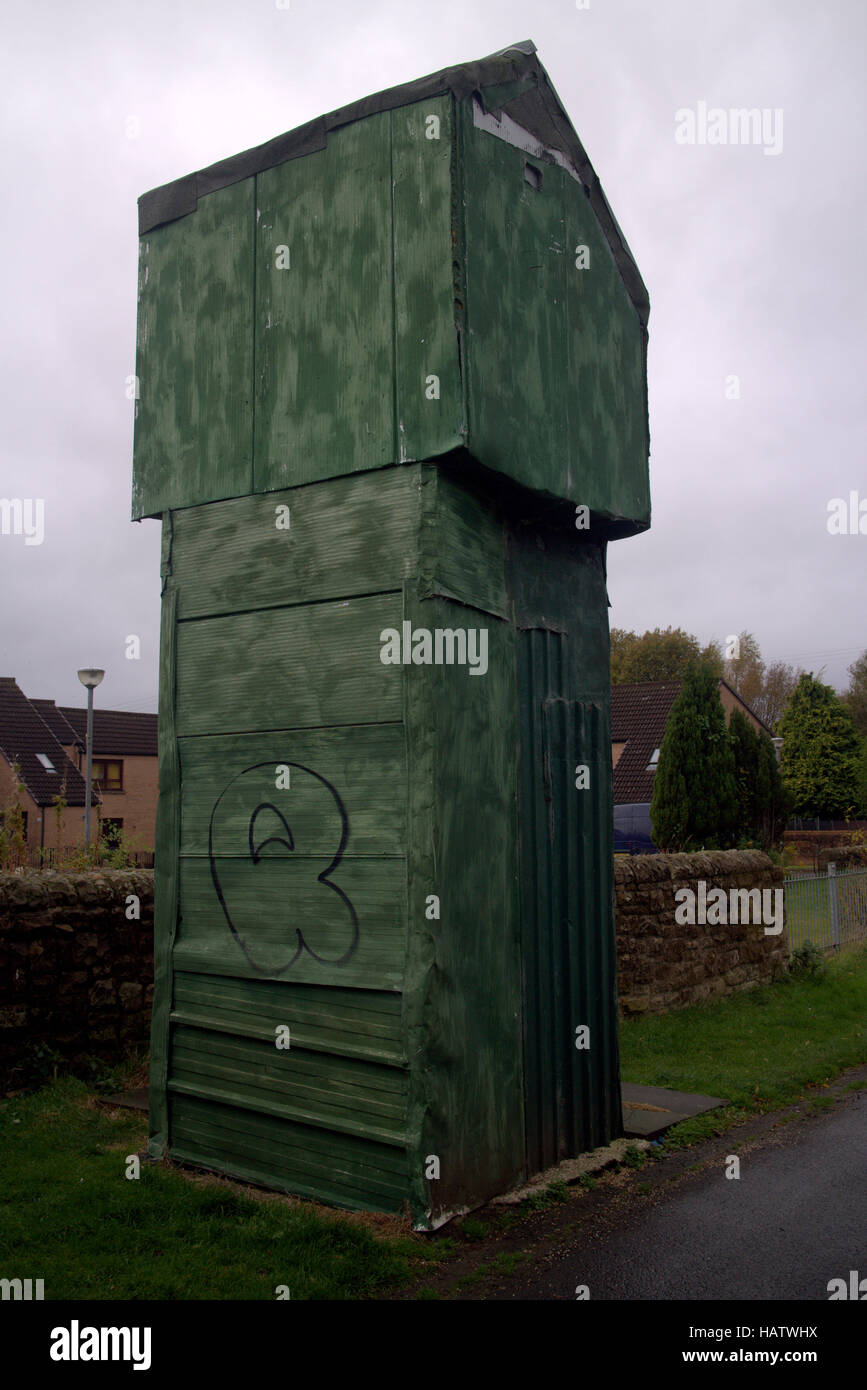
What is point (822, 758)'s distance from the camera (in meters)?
39.8

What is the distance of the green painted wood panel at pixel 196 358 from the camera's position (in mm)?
5879

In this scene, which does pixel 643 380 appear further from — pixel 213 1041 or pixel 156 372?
pixel 213 1041

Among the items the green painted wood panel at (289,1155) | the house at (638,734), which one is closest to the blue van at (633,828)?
the house at (638,734)

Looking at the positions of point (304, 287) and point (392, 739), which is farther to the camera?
point (304, 287)

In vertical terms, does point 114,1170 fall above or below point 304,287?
below

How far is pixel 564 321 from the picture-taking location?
6.04m

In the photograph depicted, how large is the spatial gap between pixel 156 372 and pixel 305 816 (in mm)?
2844

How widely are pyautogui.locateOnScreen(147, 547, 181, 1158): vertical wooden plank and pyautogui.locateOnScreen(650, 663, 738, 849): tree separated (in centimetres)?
1603

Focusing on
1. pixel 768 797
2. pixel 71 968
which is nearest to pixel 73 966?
pixel 71 968

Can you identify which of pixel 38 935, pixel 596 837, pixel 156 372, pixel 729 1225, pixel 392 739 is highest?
pixel 156 372

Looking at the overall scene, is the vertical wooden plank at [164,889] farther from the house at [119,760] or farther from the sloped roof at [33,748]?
the house at [119,760]

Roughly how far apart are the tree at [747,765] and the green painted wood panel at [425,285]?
739 inches

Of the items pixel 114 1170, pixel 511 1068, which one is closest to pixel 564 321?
pixel 511 1068
